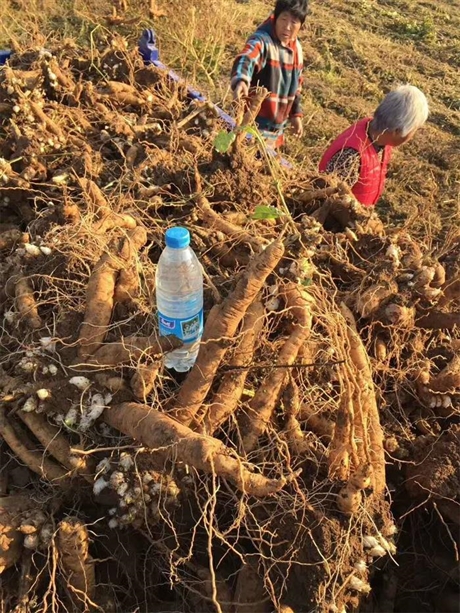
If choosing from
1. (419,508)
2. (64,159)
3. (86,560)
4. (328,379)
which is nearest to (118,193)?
(64,159)

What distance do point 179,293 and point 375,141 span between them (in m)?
1.74

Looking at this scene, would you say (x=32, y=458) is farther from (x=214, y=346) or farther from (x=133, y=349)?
(x=214, y=346)

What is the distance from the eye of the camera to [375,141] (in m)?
2.71

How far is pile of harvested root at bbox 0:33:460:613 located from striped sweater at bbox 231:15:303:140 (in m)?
1.38

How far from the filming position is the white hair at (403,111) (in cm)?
252

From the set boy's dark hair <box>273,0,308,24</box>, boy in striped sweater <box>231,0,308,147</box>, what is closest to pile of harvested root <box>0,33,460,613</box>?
boy in striped sweater <box>231,0,308,147</box>

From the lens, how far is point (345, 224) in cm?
242

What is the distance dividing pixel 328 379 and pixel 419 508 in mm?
583

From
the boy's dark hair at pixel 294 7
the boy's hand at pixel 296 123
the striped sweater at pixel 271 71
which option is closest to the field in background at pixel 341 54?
the boy's hand at pixel 296 123

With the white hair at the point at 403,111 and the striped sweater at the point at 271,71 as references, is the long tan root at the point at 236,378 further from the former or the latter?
the striped sweater at the point at 271,71

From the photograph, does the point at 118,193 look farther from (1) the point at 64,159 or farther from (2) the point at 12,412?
(2) the point at 12,412

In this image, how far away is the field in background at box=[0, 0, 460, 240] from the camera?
4441 mm

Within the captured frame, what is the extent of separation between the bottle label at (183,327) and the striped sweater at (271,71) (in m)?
2.15

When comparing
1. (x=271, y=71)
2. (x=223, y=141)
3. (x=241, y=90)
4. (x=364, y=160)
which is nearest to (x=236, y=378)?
(x=223, y=141)
